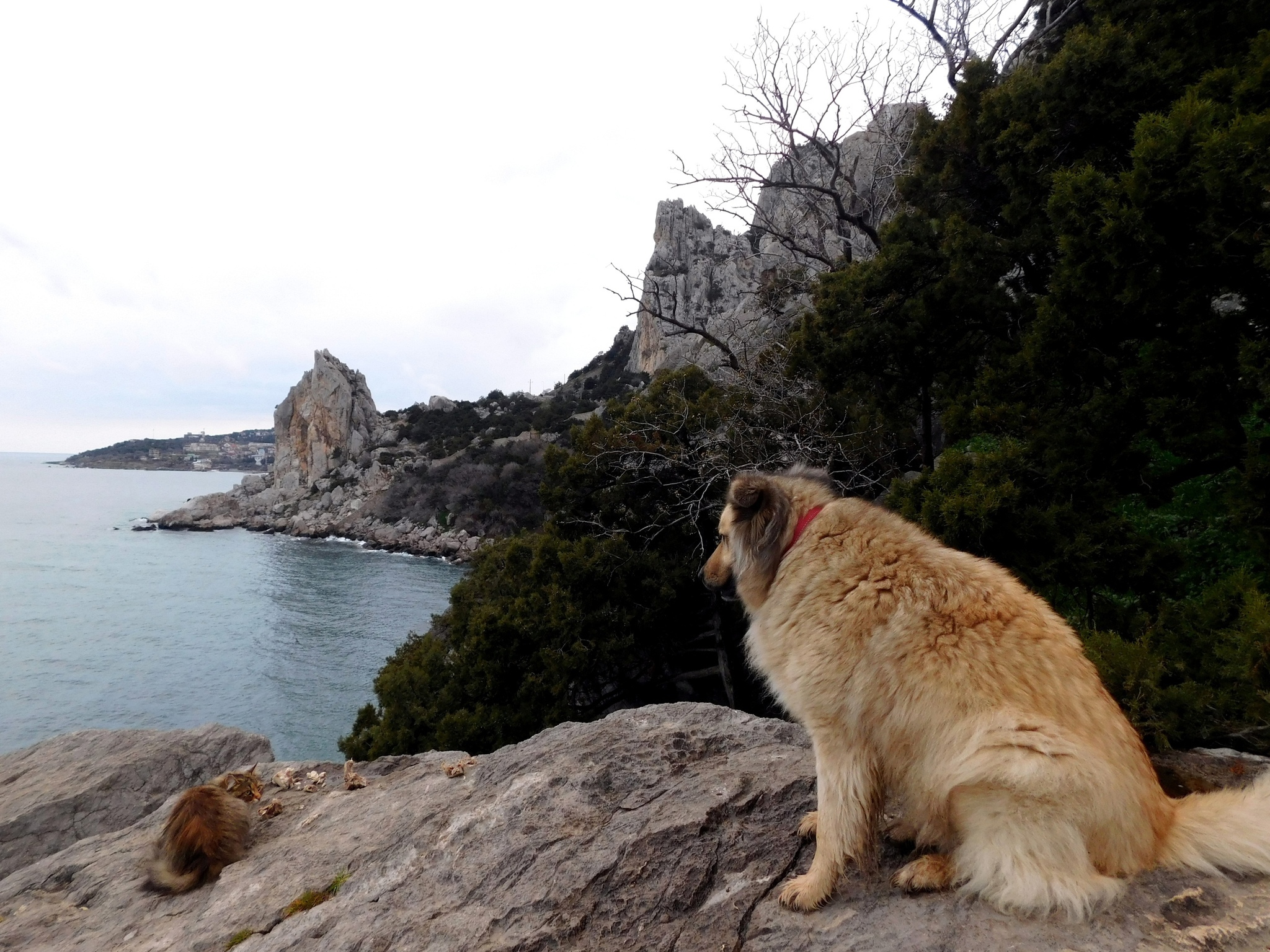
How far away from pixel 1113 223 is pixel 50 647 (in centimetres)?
4229

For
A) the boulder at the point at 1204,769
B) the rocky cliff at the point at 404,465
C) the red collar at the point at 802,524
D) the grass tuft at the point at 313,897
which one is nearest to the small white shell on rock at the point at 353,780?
the grass tuft at the point at 313,897

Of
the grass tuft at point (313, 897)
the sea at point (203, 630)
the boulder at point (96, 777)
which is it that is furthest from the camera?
the sea at point (203, 630)

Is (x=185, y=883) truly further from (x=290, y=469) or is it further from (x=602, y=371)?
(x=290, y=469)

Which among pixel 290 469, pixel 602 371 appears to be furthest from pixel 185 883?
pixel 290 469

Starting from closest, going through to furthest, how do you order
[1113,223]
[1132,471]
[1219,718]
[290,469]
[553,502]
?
[1219,718], [1113,223], [1132,471], [553,502], [290,469]

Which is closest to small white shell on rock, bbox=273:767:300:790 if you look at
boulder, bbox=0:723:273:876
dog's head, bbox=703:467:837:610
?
boulder, bbox=0:723:273:876

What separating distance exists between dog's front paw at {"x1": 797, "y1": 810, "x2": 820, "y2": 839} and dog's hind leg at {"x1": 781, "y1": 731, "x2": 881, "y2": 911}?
470 millimetres

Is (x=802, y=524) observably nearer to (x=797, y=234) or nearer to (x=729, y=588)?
(x=729, y=588)

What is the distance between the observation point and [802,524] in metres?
3.12

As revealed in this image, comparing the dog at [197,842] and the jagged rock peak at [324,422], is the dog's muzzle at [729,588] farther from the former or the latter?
the jagged rock peak at [324,422]

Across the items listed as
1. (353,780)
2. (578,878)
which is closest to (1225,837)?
(578,878)

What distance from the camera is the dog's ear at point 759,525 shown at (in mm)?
3113

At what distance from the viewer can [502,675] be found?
11711mm

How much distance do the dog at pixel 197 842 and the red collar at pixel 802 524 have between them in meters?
4.21
